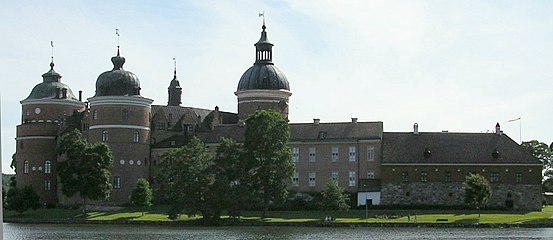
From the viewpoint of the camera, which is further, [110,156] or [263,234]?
[110,156]

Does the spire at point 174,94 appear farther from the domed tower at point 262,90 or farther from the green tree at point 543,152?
the green tree at point 543,152

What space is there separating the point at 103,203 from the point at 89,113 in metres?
9.34

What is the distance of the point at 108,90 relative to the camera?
3209 inches

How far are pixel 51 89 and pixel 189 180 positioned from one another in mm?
34559

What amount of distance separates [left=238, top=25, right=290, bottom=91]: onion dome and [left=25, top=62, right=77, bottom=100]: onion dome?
17.0 m

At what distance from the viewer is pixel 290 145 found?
79750 mm

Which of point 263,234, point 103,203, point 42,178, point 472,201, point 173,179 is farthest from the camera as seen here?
point 42,178

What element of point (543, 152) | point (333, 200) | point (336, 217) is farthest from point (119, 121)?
point (543, 152)

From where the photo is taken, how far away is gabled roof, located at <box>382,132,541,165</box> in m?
74.4

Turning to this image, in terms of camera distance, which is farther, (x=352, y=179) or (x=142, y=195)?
(x=352, y=179)

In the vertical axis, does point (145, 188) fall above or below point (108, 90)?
below

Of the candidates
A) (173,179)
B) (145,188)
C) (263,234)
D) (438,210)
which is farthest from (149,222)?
(438,210)

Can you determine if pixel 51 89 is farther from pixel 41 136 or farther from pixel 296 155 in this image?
pixel 296 155

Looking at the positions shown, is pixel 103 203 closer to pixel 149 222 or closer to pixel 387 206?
pixel 149 222
